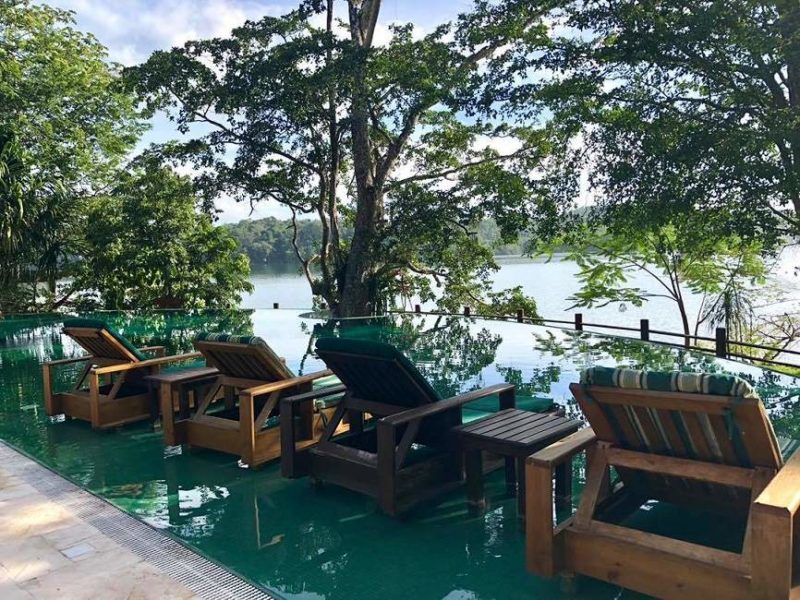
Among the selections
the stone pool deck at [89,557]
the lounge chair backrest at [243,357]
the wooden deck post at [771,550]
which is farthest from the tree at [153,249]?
the wooden deck post at [771,550]

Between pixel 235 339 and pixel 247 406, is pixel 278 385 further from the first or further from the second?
pixel 235 339

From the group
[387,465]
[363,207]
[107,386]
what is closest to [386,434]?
[387,465]

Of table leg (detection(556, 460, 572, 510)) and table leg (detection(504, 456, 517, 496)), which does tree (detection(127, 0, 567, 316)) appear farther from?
table leg (detection(556, 460, 572, 510))

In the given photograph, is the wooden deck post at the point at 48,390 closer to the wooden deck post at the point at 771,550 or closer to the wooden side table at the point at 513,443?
the wooden side table at the point at 513,443

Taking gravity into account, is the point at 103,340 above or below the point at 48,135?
below

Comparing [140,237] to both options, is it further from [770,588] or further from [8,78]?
[770,588]

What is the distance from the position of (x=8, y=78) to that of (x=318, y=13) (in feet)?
28.0

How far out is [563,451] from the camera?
7.72ft

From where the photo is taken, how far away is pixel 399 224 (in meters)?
13.2

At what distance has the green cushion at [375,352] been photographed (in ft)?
9.98

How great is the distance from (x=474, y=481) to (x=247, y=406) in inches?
55.3

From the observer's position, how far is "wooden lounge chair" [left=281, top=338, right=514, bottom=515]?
2.99m

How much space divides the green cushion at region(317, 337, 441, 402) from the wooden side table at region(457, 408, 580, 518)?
30 cm

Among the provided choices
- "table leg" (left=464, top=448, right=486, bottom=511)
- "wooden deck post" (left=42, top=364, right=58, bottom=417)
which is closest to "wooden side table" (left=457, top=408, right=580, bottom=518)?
"table leg" (left=464, top=448, right=486, bottom=511)
